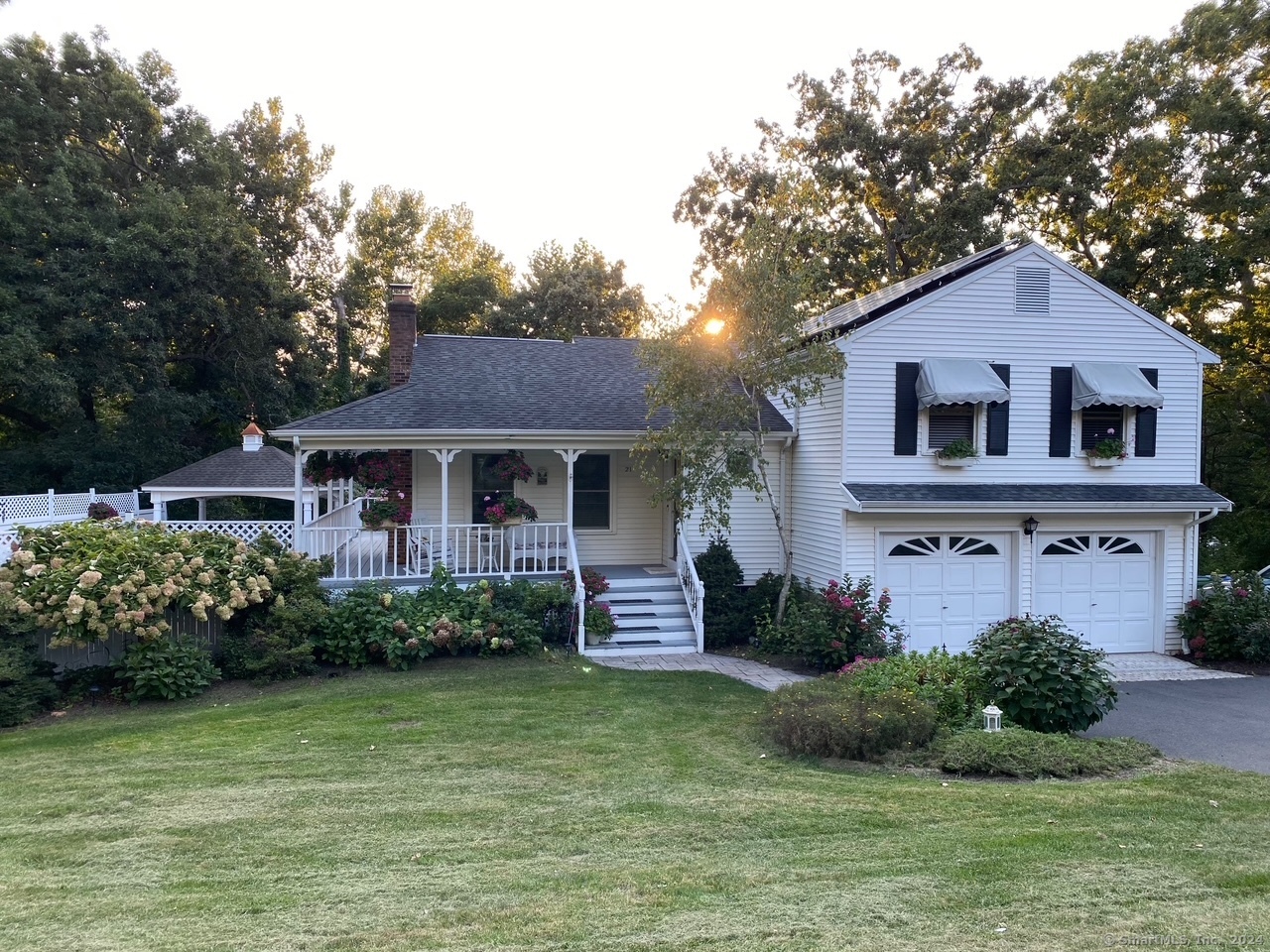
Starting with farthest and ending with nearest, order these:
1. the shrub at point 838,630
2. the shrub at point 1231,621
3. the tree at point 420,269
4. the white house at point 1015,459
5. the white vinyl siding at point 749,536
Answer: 1. the tree at point 420,269
2. the white vinyl siding at point 749,536
3. the white house at point 1015,459
4. the shrub at point 1231,621
5. the shrub at point 838,630

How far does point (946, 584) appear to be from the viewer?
12906 mm

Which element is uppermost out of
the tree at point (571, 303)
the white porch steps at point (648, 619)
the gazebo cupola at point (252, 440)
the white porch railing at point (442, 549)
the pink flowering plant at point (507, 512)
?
the tree at point (571, 303)

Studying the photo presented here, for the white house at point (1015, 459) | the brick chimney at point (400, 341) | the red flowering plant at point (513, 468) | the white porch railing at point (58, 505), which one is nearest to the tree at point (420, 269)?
the white porch railing at point (58, 505)

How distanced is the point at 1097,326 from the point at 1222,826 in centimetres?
985

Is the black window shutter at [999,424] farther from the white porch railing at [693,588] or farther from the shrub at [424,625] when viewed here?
the shrub at [424,625]

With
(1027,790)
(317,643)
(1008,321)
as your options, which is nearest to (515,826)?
(1027,790)

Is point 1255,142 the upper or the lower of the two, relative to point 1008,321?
upper

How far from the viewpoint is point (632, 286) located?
36.6 metres

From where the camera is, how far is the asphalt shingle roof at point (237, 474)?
54.7 ft

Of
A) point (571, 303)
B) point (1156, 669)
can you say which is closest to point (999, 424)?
point (1156, 669)

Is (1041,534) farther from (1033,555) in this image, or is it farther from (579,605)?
(579,605)

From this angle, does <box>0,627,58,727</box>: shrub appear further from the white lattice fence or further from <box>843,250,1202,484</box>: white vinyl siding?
<box>843,250,1202,484</box>: white vinyl siding

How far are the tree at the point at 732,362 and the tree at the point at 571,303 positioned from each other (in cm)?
2197

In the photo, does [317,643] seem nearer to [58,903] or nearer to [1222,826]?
[58,903]
